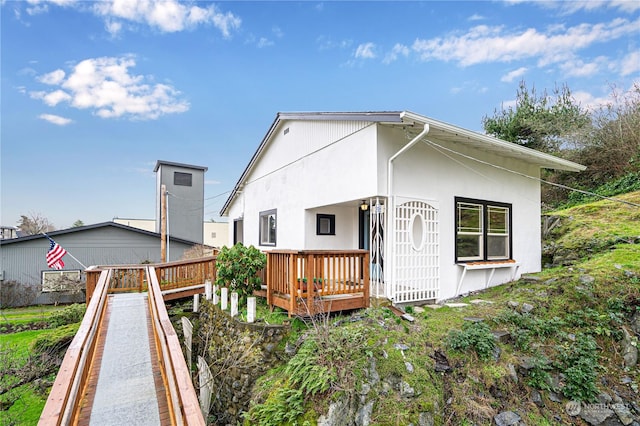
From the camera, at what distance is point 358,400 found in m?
3.62

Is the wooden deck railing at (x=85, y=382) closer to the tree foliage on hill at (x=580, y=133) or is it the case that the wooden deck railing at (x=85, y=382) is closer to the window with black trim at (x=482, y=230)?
the window with black trim at (x=482, y=230)

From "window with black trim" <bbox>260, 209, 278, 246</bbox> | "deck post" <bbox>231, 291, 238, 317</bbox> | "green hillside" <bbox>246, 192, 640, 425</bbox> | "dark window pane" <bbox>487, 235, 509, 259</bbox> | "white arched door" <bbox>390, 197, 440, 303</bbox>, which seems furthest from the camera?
"window with black trim" <bbox>260, 209, 278, 246</bbox>

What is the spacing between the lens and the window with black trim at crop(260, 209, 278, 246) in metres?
9.98

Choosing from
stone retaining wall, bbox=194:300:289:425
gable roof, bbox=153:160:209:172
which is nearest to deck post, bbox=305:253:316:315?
stone retaining wall, bbox=194:300:289:425

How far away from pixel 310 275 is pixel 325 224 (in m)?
3.28

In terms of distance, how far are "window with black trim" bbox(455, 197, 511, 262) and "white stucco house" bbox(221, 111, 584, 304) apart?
0.09ft

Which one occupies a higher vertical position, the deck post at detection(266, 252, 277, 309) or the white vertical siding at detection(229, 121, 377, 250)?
the white vertical siding at detection(229, 121, 377, 250)

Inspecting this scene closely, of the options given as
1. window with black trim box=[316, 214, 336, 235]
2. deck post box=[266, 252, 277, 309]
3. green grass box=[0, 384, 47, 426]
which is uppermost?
window with black trim box=[316, 214, 336, 235]

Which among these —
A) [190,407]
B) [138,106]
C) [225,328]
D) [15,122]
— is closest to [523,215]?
[225,328]

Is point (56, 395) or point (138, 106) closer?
point (56, 395)

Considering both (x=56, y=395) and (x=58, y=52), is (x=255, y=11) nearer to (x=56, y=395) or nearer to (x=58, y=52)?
(x=58, y=52)

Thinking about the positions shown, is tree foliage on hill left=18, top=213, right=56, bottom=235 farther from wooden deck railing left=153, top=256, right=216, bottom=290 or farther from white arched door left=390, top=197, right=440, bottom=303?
white arched door left=390, top=197, right=440, bottom=303

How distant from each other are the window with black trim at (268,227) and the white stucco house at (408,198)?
1.6 inches

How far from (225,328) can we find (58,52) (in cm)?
1311
